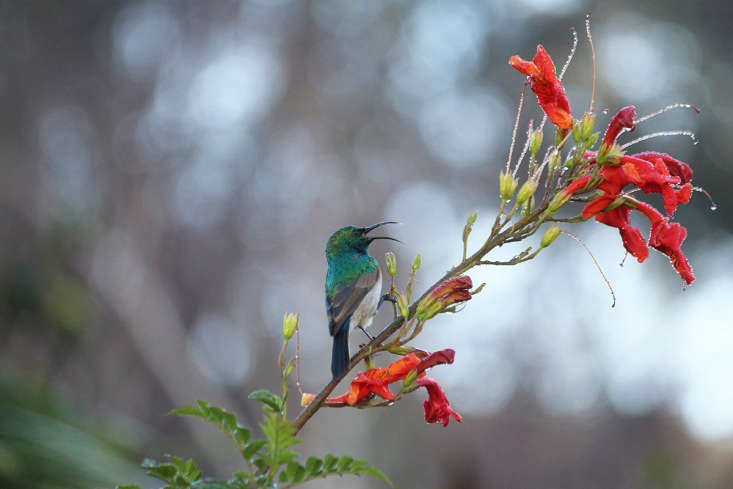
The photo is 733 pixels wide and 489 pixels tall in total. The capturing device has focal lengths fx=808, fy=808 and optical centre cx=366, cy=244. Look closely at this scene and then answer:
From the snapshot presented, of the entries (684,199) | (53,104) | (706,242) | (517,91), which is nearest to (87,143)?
(53,104)

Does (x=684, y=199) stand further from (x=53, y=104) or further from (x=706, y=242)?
(x=53, y=104)

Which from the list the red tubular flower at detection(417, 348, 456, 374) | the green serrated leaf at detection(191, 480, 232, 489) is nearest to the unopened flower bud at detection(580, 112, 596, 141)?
the red tubular flower at detection(417, 348, 456, 374)

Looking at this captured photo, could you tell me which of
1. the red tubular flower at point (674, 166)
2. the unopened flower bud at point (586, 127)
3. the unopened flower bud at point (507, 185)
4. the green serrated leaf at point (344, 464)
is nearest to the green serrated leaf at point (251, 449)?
the green serrated leaf at point (344, 464)

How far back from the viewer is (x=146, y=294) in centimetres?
970

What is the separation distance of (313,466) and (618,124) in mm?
869

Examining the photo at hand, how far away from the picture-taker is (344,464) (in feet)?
3.76

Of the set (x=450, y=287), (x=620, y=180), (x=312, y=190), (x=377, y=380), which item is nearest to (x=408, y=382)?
(x=377, y=380)

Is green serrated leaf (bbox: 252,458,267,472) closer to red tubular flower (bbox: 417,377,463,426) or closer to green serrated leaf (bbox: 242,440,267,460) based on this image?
green serrated leaf (bbox: 242,440,267,460)

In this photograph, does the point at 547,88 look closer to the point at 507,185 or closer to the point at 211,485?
the point at 507,185

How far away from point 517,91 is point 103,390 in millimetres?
8429

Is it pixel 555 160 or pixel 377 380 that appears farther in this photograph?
pixel 555 160

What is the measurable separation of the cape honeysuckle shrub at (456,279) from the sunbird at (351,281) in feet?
0.86

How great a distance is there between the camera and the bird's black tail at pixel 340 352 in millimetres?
1345

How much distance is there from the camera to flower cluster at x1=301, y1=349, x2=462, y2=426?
51.5 inches
